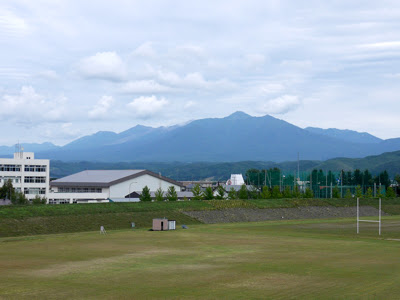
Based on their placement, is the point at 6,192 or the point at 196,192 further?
the point at 196,192

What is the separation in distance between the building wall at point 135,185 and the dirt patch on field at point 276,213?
198 feet

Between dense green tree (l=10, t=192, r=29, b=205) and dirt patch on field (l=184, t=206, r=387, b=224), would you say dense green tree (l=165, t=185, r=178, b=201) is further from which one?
dense green tree (l=10, t=192, r=29, b=205)

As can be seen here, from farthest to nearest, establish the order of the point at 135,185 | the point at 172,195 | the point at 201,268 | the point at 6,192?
the point at 135,185
the point at 172,195
the point at 6,192
the point at 201,268

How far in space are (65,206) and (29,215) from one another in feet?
39.4

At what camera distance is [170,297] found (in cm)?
3462

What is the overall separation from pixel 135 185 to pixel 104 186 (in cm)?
1238

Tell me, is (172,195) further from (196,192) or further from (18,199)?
(18,199)

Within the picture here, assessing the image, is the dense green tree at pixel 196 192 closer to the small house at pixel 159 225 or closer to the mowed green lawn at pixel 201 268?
the small house at pixel 159 225

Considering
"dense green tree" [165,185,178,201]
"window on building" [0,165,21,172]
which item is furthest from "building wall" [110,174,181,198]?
"window on building" [0,165,21,172]

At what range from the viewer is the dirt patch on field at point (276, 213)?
121625 mm

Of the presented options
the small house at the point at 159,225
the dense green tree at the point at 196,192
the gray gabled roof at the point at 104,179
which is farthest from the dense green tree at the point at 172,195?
the small house at the point at 159,225

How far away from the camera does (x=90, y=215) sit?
4151 inches

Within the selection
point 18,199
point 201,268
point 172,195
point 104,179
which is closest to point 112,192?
point 104,179

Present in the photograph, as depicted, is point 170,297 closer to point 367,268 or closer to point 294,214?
point 367,268
